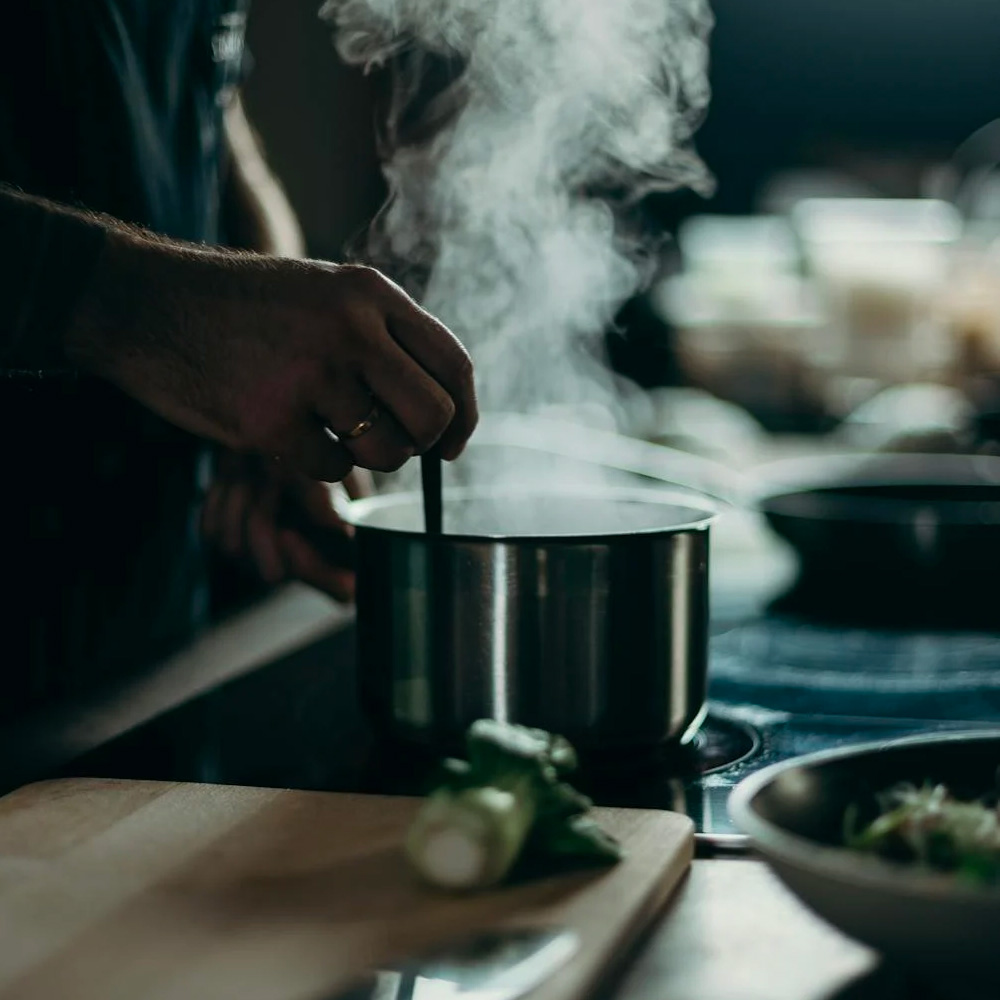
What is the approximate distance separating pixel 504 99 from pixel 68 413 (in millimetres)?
563

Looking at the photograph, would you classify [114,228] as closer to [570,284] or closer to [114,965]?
[114,965]

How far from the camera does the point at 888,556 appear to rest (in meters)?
1.54

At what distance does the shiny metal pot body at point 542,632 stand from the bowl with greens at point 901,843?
20cm

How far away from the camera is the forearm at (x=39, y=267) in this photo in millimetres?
1000

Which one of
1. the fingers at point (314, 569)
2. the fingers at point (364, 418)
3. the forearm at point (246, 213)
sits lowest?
the fingers at point (314, 569)

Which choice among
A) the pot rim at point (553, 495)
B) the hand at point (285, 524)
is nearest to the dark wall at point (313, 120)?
the hand at point (285, 524)

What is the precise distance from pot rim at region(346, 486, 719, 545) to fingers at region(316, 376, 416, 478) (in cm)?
5

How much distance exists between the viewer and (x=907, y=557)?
1532mm

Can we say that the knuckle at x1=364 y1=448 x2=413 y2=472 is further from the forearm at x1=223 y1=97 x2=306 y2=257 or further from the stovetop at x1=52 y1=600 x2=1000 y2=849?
the forearm at x1=223 y1=97 x2=306 y2=257

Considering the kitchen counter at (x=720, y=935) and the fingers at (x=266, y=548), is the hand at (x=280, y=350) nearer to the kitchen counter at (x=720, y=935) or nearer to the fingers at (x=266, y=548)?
the kitchen counter at (x=720, y=935)

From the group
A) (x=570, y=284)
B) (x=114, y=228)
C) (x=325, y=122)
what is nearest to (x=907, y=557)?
(x=570, y=284)

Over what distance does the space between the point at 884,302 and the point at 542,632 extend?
334 centimetres

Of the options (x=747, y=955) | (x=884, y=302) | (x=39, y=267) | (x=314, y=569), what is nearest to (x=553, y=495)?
(x=314, y=569)

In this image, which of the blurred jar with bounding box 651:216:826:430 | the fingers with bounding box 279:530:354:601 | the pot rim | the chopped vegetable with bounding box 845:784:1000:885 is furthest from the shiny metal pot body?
the blurred jar with bounding box 651:216:826:430
